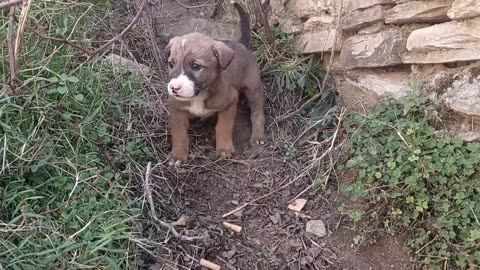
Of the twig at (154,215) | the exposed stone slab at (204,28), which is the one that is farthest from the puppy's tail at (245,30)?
the twig at (154,215)

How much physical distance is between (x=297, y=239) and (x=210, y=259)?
502 millimetres

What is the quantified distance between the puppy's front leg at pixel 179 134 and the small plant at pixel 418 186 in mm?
1004

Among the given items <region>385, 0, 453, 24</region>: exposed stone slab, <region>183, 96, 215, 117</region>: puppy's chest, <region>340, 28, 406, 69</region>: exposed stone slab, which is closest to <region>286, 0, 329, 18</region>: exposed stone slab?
<region>340, 28, 406, 69</region>: exposed stone slab

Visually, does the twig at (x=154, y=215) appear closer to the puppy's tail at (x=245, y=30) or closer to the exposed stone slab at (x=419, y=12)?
the puppy's tail at (x=245, y=30)

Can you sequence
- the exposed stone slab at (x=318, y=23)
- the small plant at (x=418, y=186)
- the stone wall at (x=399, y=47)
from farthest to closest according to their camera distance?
the exposed stone slab at (x=318, y=23), the stone wall at (x=399, y=47), the small plant at (x=418, y=186)

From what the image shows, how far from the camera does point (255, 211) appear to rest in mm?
3443

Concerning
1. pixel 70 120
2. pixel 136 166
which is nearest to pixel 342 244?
pixel 136 166

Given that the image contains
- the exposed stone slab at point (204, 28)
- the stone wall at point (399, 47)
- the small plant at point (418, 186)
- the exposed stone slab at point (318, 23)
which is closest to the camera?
the small plant at point (418, 186)

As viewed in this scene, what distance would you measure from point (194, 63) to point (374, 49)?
106cm

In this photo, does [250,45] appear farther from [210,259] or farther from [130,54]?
[210,259]

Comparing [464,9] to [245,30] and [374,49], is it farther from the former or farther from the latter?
[245,30]

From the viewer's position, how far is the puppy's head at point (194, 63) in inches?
135

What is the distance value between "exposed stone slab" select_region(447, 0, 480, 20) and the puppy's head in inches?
51.5

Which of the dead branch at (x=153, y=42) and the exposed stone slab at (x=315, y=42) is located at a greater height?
the exposed stone slab at (x=315, y=42)
